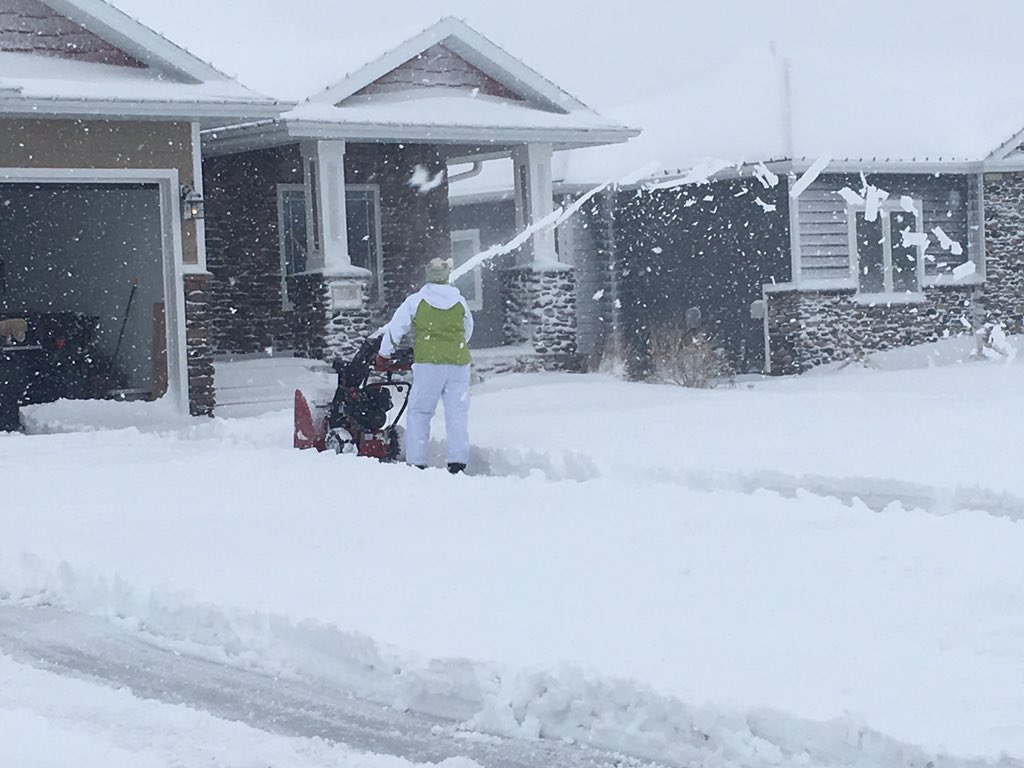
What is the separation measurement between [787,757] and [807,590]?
7.78 ft

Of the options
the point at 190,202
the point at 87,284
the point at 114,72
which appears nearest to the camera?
the point at 114,72

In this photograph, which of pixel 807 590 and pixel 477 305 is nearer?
pixel 807 590

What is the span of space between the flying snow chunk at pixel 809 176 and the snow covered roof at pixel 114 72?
9556 millimetres

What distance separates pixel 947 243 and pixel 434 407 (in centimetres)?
1571

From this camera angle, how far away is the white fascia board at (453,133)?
66.1 ft

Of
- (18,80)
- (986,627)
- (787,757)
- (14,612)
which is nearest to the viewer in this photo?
(787,757)

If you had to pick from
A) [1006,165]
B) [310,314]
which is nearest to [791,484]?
[310,314]

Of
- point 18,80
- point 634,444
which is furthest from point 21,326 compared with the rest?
point 634,444

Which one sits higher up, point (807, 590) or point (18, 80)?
point (18, 80)

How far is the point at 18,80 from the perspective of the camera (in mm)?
16719

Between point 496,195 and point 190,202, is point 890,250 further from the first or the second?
point 190,202

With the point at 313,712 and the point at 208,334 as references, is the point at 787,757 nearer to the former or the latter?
the point at 313,712

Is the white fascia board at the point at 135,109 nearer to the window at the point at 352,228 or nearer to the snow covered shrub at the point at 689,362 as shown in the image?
the window at the point at 352,228

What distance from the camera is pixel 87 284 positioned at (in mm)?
23094
